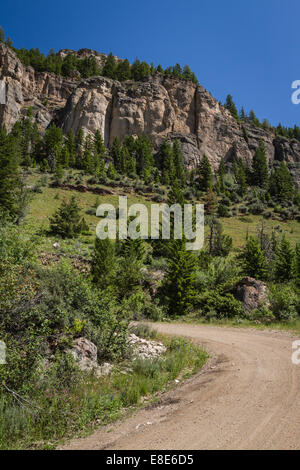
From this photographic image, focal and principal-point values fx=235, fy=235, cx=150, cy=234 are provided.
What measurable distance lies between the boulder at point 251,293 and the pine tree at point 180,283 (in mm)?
4221

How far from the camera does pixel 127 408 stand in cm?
533

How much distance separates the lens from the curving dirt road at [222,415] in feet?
12.1

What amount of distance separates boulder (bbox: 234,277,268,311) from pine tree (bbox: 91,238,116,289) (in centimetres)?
1116

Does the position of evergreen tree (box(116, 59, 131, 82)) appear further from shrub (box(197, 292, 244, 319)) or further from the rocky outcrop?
shrub (box(197, 292, 244, 319))

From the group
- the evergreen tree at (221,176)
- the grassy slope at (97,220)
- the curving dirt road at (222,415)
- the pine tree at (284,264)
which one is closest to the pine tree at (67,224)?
the grassy slope at (97,220)

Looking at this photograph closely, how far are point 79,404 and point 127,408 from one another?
42.4 inches

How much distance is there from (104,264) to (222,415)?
1878cm

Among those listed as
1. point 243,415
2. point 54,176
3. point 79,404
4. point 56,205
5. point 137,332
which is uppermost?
point 54,176

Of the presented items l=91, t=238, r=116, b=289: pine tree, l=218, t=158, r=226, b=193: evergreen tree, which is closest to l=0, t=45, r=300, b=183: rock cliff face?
l=218, t=158, r=226, b=193: evergreen tree

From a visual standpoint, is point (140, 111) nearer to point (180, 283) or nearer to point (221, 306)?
point (180, 283)

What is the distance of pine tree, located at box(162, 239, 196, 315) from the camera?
21062 mm

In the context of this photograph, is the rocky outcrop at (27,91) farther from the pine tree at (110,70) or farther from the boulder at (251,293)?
the boulder at (251,293)
